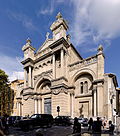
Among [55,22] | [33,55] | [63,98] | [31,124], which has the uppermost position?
[55,22]

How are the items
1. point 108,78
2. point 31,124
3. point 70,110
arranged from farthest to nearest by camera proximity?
1. point 70,110
2. point 108,78
3. point 31,124

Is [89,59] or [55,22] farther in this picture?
[55,22]

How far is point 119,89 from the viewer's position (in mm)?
43562

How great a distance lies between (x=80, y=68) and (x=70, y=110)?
721 centimetres

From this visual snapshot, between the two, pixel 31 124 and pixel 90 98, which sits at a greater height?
pixel 90 98

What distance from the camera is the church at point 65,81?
22852mm

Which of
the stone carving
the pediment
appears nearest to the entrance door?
the stone carving

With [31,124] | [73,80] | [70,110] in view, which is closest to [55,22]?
[73,80]

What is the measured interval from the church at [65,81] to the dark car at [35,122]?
20.1 feet

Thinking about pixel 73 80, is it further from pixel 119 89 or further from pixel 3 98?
pixel 3 98

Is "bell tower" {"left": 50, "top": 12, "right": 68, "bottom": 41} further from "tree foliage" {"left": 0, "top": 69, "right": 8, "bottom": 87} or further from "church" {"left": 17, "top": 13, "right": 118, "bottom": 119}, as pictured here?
"tree foliage" {"left": 0, "top": 69, "right": 8, "bottom": 87}

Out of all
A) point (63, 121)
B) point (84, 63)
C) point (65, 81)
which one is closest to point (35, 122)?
point (63, 121)

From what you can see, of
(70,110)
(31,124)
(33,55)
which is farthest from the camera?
(33,55)

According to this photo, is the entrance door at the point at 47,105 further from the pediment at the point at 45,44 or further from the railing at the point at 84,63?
the pediment at the point at 45,44
